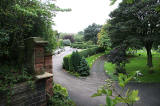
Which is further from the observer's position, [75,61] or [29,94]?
[75,61]

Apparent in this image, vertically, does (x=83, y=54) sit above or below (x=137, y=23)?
below

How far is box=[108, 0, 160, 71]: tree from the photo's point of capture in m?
8.43

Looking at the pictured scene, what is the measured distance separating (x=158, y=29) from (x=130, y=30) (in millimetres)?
2181

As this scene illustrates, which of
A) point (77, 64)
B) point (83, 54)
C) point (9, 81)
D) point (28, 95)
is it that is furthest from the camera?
point (83, 54)

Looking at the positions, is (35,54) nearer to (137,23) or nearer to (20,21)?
(20,21)

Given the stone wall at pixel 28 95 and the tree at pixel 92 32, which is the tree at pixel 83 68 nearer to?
the stone wall at pixel 28 95

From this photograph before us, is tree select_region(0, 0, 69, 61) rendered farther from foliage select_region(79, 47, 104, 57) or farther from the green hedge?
foliage select_region(79, 47, 104, 57)

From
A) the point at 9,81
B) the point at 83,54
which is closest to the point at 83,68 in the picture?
the point at 83,54

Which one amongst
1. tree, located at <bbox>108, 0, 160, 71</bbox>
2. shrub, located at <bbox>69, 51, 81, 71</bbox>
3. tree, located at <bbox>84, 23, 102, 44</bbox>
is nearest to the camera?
tree, located at <bbox>108, 0, 160, 71</bbox>

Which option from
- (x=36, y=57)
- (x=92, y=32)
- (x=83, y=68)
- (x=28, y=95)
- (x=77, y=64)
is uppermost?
(x=92, y=32)

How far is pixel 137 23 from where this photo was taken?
924 cm

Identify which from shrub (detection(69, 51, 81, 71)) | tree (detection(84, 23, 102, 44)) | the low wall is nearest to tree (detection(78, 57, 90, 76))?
shrub (detection(69, 51, 81, 71))

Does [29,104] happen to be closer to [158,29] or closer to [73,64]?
[73,64]

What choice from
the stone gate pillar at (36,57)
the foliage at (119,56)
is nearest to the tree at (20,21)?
the stone gate pillar at (36,57)
